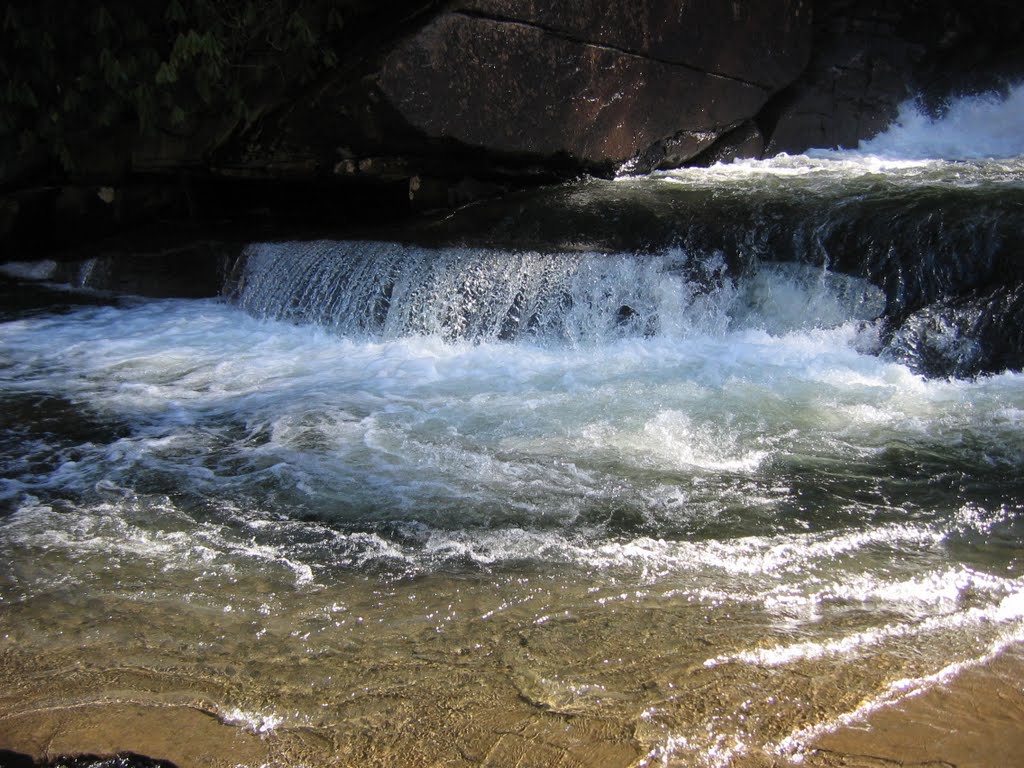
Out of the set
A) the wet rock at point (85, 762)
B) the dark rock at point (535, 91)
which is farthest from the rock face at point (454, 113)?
the wet rock at point (85, 762)

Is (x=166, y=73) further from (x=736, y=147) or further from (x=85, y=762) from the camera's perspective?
(x=85, y=762)

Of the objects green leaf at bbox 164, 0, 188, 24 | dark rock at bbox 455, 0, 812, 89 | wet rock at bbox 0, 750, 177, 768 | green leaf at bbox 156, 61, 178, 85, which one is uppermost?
dark rock at bbox 455, 0, 812, 89

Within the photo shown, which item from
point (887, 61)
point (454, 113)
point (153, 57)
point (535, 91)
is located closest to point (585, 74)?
point (535, 91)

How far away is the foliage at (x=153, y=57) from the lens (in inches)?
267

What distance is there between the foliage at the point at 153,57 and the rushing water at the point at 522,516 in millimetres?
2201

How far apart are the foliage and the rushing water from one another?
220 cm

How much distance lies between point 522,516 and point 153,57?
568cm

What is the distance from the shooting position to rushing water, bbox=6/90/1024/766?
2074 mm

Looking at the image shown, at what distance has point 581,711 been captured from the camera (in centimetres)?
201

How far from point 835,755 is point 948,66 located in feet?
29.8

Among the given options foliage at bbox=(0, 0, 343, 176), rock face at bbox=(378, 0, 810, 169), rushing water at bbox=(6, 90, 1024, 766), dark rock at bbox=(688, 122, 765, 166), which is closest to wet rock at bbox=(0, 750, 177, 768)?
rushing water at bbox=(6, 90, 1024, 766)

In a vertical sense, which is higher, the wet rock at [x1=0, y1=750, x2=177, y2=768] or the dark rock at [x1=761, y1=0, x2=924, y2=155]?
the dark rock at [x1=761, y1=0, x2=924, y2=155]

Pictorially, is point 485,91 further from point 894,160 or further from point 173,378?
point 894,160

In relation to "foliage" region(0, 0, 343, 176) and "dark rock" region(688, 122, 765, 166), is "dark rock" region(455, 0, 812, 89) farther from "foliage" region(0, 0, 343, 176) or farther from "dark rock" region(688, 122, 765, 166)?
"foliage" region(0, 0, 343, 176)
